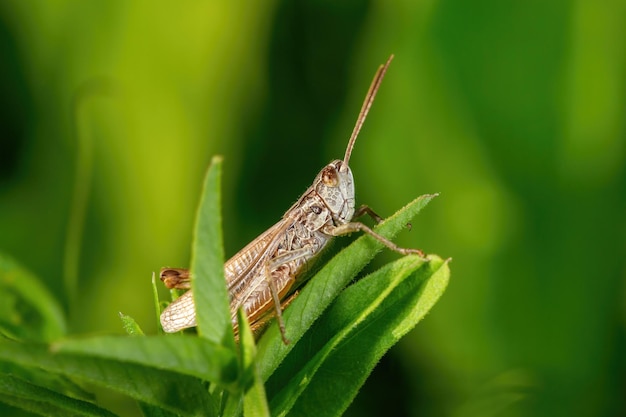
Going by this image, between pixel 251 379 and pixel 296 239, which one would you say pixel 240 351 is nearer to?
pixel 251 379

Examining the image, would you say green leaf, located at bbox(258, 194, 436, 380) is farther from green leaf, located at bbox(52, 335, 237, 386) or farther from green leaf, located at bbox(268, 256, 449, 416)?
green leaf, located at bbox(52, 335, 237, 386)

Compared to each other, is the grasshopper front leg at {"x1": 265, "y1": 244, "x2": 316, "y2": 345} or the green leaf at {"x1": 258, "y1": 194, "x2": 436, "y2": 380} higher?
the grasshopper front leg at {"x1": 265, "y1": 244, "x2": 316, "y2": 345}

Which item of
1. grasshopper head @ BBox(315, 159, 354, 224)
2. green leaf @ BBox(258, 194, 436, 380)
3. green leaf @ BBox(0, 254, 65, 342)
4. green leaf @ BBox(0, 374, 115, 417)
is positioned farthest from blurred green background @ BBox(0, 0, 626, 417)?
green leaf @ BBox(0, 374, 115, 417)

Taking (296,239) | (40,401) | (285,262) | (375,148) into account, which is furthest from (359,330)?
(375,148)

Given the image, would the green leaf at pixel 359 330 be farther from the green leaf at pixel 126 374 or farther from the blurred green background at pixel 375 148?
the blurred green background at pixel 375 148

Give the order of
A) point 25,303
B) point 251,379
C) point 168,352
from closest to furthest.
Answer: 1. point 168,352
2. point 251,379
3. point 25,303
